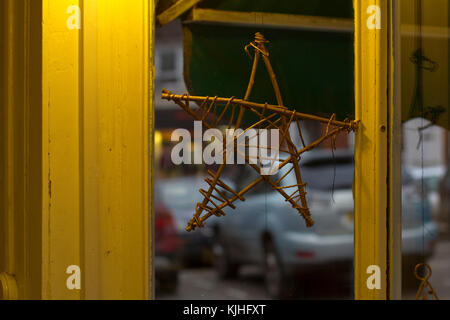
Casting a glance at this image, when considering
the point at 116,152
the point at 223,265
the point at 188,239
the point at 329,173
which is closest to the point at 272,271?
the point at 223,265

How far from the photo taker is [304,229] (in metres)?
4.09

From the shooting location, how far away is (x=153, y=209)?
277 cm

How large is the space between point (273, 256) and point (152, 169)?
3.29 meters

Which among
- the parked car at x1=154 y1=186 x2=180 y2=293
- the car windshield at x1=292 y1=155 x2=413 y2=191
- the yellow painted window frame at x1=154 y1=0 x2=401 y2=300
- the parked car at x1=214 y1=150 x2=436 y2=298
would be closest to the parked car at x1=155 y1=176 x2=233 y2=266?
the parked car at x1=154 y1=186 x2=180 y2=293

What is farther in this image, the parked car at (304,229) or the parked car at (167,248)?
the parked car at (167,248)

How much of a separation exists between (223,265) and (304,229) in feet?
8.59

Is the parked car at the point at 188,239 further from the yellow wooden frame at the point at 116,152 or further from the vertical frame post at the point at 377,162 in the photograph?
the vertical frame post at the point at 377,162

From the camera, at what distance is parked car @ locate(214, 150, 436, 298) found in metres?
2.99

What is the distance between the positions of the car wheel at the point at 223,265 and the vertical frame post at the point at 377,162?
3484mm

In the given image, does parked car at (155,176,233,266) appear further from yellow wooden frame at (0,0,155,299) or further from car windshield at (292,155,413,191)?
yellow wooden frame at (0,0,155,299)

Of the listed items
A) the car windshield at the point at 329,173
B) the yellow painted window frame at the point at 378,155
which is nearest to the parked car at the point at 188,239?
the car windshield at the point at 329,173

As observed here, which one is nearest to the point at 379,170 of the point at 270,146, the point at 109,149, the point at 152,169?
the point at 270,146

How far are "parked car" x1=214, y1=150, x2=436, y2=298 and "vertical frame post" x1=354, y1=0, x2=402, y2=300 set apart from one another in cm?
16

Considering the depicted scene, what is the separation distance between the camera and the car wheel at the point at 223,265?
6355mm
